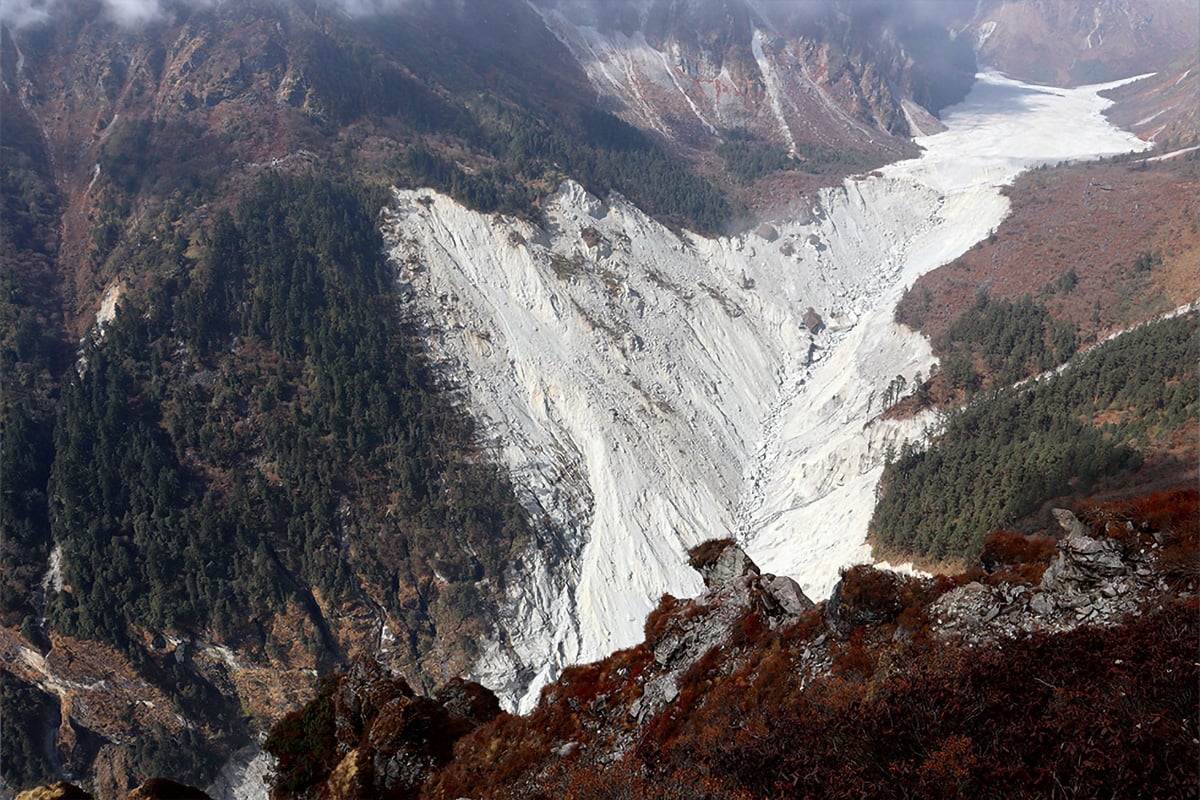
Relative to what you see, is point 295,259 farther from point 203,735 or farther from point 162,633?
point 203,735

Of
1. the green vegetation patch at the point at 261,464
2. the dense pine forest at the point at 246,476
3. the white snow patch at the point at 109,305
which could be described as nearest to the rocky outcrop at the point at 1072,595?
the dense pine forest at the point at 246,476

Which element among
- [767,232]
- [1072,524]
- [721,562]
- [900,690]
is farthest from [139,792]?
[767,232]

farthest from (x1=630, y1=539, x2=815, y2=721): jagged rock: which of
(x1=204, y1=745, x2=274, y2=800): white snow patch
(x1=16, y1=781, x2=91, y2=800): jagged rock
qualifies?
(x1=204, y1=745, x2=274, y2=800): white snow patch

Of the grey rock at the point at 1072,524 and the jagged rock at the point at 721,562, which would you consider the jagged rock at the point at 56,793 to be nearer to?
the jagged rock at the point at 721,562

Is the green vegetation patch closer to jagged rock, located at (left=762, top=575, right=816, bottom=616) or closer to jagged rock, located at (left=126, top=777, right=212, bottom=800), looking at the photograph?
jagged rock, located at (left=126, top=777, right=212, bottom=800)

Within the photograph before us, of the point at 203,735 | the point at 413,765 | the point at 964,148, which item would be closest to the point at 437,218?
the point at 203,735

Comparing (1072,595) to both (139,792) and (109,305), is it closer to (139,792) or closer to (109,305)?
(139,792)
